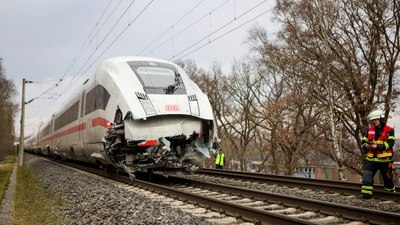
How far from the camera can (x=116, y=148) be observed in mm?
11086

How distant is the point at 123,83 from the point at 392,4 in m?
14.2

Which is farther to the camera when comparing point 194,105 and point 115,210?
point 194,105

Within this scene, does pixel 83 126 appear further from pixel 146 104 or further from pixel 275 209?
pixel 275 209

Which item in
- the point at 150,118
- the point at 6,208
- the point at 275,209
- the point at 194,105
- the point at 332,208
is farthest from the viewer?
the point at 194,105

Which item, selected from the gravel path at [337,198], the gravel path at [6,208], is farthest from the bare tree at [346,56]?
the gravel path at [6,208]

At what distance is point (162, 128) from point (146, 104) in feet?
2.44

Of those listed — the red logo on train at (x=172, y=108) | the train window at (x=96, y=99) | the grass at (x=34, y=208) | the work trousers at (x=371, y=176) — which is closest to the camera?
the grass at (x=34, y=208)

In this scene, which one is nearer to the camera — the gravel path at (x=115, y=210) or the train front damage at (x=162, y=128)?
the gravel path at (x=115, y=210)

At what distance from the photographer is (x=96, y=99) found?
13008 millimetres

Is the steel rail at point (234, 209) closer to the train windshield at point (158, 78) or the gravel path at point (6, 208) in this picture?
the train windshield at point (158, 78)

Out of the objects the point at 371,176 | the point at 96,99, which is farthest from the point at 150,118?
the point at 371,176

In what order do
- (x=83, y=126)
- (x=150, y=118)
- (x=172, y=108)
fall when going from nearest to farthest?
(x=150, y=118), (x=172, y=108), (x=83, y=126)

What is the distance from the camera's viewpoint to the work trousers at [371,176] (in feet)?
25.5

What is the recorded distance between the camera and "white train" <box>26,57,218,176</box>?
403 inches
